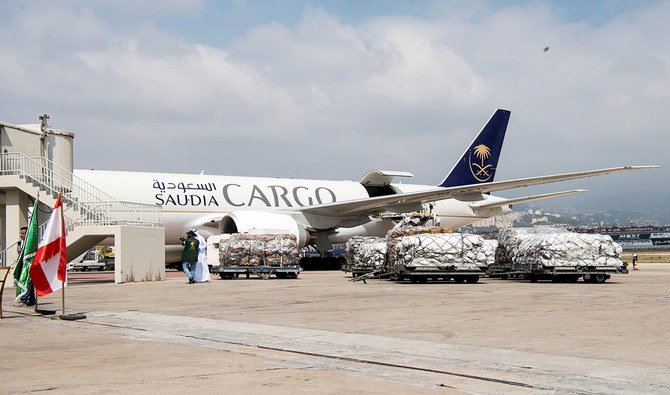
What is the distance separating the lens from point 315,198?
118 feet

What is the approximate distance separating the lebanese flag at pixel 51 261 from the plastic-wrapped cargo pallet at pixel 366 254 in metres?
11.3

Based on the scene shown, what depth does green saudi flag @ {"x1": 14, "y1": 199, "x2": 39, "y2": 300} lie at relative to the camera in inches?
508

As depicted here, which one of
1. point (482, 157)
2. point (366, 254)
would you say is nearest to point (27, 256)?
point (366, 254)

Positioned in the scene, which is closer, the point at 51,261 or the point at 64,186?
the point at 51,261

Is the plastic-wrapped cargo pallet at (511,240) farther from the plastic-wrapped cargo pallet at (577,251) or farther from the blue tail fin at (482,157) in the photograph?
the blue tail fin at (482,157)

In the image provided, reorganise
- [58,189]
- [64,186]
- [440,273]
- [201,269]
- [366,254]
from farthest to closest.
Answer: [64,186], [366,254], [58,189], [201,269], [440,273]

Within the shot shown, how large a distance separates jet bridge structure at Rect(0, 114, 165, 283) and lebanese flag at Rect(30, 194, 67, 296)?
903 cm

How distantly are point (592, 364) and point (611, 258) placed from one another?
1311cm

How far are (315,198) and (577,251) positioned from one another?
18.7 m

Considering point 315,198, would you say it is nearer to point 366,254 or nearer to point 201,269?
point 366,254

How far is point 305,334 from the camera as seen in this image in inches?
352

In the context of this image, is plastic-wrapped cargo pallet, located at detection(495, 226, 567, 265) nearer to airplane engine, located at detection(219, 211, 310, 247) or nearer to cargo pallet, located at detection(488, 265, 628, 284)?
cargo pallet, located at detection(488, 265, 628, 284)

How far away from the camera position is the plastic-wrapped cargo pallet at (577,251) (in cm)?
1873

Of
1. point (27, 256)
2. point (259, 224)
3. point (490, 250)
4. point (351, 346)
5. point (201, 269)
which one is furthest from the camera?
point (259, 224)
